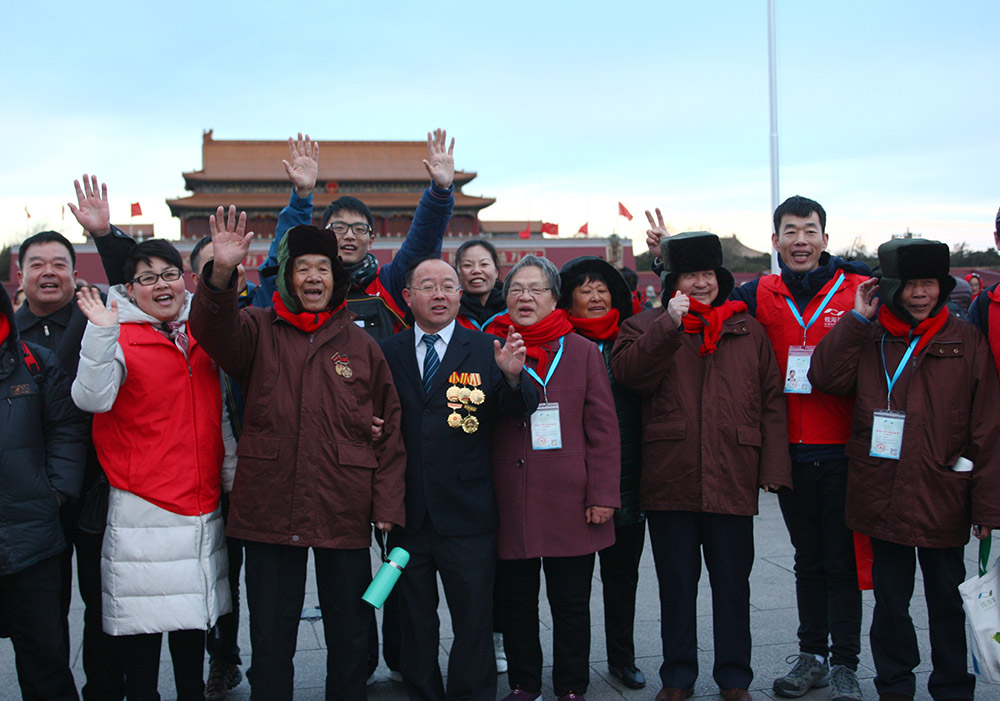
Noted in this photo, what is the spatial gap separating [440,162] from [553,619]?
2060mm

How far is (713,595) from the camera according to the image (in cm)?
324

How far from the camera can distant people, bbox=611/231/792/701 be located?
10.4 ft

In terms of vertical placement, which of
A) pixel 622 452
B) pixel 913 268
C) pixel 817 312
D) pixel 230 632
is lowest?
pixel 230 632

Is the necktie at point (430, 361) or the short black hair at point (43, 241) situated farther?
the short black hair at point (43, 241)

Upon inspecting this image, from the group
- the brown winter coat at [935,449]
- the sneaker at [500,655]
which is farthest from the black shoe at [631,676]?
the brown winter coat at [935,449]

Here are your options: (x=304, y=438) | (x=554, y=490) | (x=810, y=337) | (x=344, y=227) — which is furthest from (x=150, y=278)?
(x=810, y=337)

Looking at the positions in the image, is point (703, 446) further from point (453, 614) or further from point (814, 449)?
point (453, 614)

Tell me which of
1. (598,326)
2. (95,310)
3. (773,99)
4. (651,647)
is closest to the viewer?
(95,310)

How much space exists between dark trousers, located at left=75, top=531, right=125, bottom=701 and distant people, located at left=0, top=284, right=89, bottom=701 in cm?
9

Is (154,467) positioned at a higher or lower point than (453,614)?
higher

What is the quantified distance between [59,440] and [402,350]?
50.3 inches

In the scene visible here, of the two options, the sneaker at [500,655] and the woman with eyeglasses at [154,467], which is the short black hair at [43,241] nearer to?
the woman with eyeglasses at [154,467]

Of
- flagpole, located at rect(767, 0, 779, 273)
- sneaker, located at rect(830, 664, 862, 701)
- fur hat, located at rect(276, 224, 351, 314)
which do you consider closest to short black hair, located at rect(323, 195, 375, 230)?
fur hat, located at rect(276, 224, 351, 314)

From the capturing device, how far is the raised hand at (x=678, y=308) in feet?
10.2
